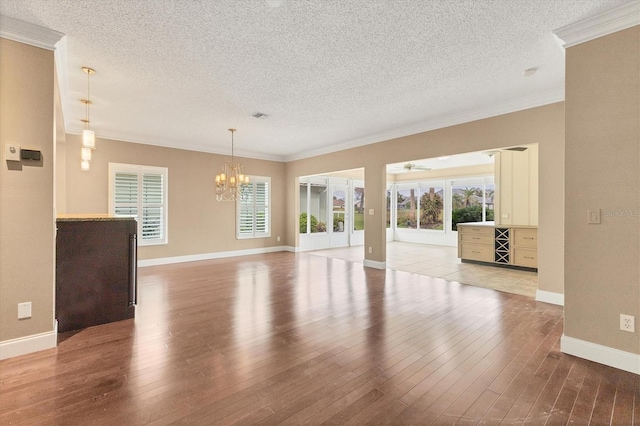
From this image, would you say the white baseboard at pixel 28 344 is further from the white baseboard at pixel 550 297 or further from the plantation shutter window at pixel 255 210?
the white baseboard at pixel 550 297

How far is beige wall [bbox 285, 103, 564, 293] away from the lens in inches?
166

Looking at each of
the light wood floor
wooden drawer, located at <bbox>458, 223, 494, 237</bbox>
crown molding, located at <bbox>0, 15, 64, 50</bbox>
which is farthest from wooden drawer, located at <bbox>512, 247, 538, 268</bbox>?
crown molding, located at <bbox>0, 15, 64, 50</bbox>

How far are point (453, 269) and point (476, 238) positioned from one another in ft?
3.87

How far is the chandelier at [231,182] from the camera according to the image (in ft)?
21.5

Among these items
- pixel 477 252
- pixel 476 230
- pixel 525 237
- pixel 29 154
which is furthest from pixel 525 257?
pixel 29 154

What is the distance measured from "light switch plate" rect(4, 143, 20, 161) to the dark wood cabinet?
0.79 m

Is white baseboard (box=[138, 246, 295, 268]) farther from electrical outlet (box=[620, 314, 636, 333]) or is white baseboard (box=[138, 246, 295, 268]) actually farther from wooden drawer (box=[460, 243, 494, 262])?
electrical outlet (box=[620, 314, 636, 333])

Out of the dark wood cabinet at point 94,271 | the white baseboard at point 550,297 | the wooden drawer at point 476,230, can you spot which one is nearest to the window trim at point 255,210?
the dark wood cabinet at point 94,271

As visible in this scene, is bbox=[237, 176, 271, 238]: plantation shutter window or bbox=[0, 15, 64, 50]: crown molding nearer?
bbox=[0, 15, 64, 50]: crown molding

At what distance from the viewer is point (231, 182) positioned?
657cm

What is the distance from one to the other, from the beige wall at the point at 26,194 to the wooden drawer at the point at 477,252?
7.68 m

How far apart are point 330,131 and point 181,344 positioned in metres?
4.84

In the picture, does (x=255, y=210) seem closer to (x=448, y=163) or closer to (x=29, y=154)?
(x=29, y=154)

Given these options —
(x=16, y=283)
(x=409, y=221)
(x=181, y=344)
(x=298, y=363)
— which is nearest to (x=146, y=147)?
(x=16, y=283)
